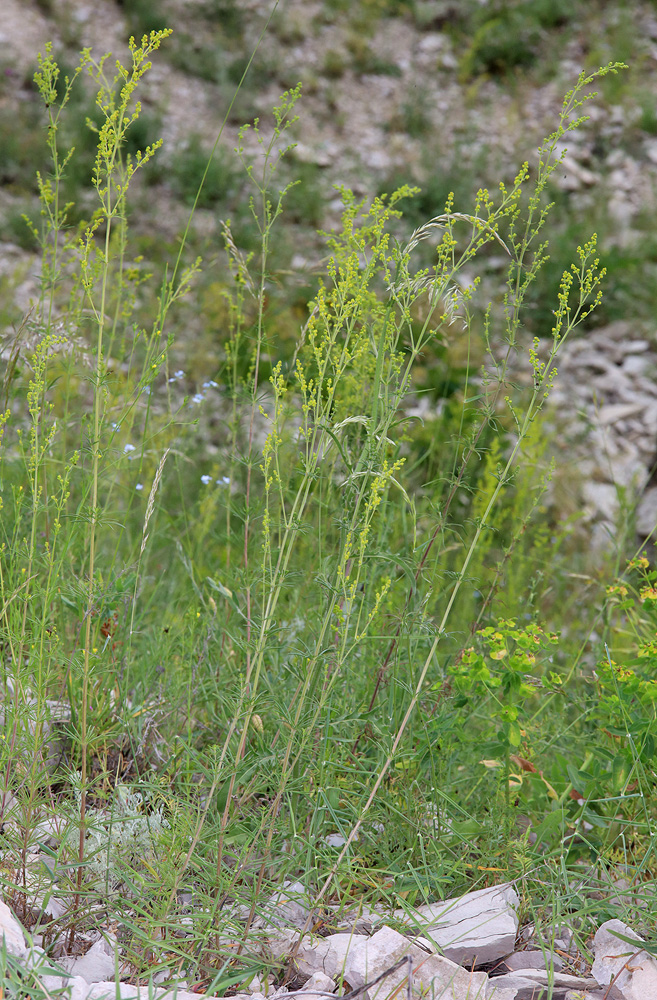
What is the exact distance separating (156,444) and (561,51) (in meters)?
7.85

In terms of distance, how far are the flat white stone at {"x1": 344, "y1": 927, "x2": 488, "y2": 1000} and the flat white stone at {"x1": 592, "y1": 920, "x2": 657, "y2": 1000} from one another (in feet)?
0.81

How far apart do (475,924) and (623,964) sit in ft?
0.90

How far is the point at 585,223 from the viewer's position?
22.5 ft

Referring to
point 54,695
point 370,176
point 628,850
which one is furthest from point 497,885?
point 370,176

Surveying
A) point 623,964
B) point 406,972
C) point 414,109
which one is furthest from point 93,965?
point 414,109

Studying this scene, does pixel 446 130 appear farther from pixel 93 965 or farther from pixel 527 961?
pixel 93 965

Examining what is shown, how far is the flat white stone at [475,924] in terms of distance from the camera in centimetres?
139

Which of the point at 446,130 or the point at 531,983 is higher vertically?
the point at 446,130

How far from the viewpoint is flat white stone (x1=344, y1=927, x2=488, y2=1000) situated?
127 centimetres

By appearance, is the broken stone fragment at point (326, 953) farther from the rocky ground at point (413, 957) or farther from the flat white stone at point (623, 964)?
the flat white stone at point (623, 964)

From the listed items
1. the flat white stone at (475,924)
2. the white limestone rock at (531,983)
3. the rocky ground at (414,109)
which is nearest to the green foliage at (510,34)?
the rocky ground at (414,109)

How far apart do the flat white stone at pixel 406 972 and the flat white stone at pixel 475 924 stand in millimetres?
40

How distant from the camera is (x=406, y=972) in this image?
129 cm

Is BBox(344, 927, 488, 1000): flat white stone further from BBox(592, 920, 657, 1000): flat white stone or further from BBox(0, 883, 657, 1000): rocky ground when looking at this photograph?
BBox(592, 920, 657, 1000): flat white stone
